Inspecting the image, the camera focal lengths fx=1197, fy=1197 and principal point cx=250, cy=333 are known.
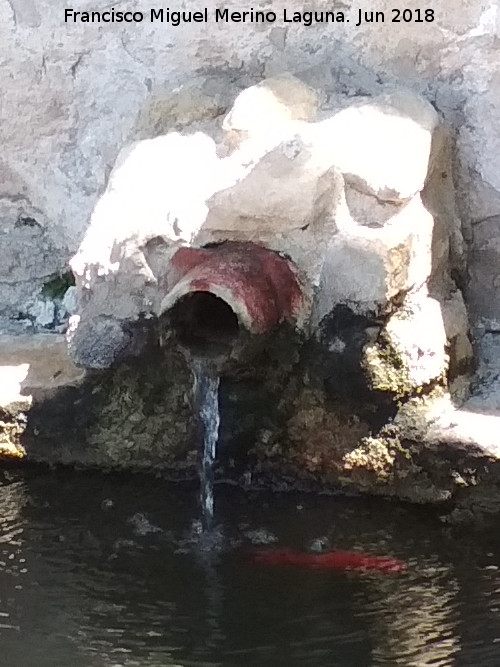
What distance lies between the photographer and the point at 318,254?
6.95ft

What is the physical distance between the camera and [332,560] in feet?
6.50

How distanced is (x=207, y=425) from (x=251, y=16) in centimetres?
95

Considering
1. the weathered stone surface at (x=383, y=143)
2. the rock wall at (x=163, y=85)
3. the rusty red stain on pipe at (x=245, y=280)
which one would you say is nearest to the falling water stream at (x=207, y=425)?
the rusty red stain on pipe at (x=245, y=280)

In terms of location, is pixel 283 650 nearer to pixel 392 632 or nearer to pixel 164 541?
pixel 392 632

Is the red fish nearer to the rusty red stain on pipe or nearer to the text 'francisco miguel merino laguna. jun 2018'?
the rusty red stain on pipe

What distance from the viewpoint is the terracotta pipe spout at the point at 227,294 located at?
6.62 feet

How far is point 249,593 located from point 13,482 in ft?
2.20

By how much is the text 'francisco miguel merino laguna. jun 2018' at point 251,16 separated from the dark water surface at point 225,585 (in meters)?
1.02

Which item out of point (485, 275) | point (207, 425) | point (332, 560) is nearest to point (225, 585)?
point (332, 560)

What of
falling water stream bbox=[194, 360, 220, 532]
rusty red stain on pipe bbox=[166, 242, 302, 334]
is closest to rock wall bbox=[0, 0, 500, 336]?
rusty red stain on pipe bbox=[166, 242, 302, 334]

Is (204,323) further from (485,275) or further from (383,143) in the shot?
(485,275)

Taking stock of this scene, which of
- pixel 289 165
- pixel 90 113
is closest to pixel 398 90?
pixel 289 165

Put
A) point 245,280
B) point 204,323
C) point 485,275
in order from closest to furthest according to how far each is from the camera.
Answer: point 245,280 → point 204,323 → point 485,275

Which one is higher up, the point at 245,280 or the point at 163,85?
the point at 163,85
